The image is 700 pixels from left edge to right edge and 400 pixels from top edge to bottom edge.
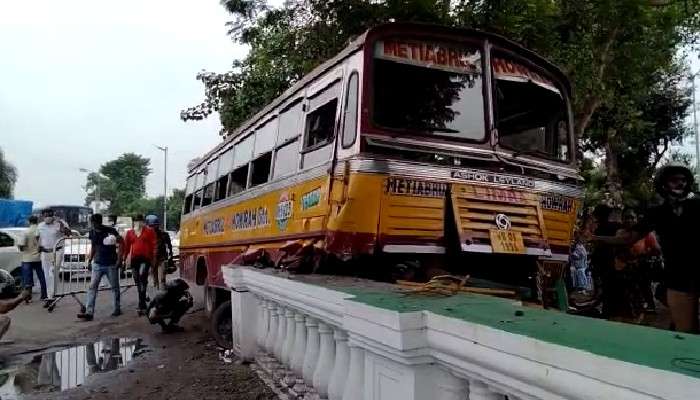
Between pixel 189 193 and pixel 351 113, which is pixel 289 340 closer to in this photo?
pixel 351 113

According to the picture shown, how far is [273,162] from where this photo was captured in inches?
260

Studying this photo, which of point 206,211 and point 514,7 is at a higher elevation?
point 514,7

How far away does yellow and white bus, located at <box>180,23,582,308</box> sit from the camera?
177 inches

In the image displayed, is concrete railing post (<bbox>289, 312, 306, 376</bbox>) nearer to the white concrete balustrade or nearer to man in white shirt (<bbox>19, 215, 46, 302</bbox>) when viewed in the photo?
the white concrete balustrade

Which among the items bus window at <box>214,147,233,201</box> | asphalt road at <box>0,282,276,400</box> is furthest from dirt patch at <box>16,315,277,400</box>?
bus window at <box>214,147,233,201</box>

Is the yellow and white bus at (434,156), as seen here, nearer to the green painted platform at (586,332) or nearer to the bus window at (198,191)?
the green painted platform at (586,332)

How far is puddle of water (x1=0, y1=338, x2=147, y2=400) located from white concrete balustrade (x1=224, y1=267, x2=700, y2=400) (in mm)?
2876

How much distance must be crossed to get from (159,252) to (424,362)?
11118mm

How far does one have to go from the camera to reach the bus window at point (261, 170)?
22.4ft

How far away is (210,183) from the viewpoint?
34.4 feet

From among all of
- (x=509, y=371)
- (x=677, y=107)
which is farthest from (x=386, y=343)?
(x=677, y=107)

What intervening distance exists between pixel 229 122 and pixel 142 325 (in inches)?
283

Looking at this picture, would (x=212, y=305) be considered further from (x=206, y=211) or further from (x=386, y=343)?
(x=386, y=343)

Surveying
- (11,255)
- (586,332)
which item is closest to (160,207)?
(11,255)
